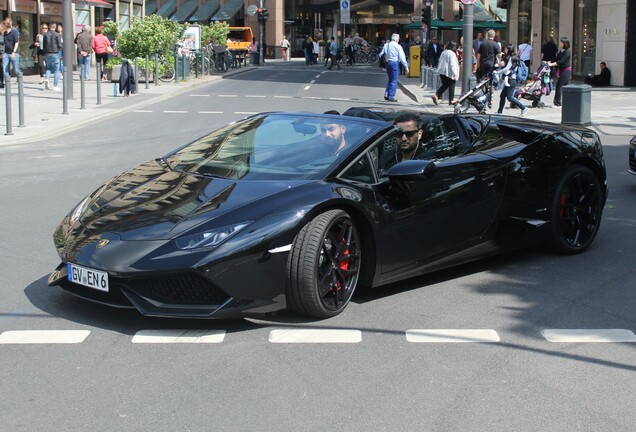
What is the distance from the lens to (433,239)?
635 centimetres

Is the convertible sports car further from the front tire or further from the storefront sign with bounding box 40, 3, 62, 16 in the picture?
the storefront sign with bounding box 40, 3, 62, 16

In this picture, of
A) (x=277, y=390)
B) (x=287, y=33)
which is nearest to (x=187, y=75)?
(x=277, y=390)

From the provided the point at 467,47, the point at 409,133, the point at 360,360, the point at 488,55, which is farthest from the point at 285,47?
the point at 360,360

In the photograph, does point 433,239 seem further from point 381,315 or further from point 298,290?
point 298,290

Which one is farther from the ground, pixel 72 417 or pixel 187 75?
pixel 187 75

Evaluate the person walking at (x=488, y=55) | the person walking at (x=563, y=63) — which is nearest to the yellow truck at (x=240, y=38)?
the person walking at (x=488, y=55)

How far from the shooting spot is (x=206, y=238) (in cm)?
520

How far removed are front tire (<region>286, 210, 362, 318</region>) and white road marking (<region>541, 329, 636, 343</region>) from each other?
129 centimetres

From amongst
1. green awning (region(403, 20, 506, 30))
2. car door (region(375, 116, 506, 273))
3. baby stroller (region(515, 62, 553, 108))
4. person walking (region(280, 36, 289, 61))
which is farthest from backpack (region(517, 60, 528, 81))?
person walking (region(280, 36, 289, 61))

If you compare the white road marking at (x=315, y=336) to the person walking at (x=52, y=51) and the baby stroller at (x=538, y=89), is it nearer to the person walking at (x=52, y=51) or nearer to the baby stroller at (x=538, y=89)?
the baby stroller at (x=538, y=89)

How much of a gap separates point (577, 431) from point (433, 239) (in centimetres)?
243

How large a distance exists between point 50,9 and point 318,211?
35.9 metres

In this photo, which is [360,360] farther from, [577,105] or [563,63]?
[563,63]

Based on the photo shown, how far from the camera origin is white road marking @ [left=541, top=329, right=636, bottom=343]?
17.7 ft
